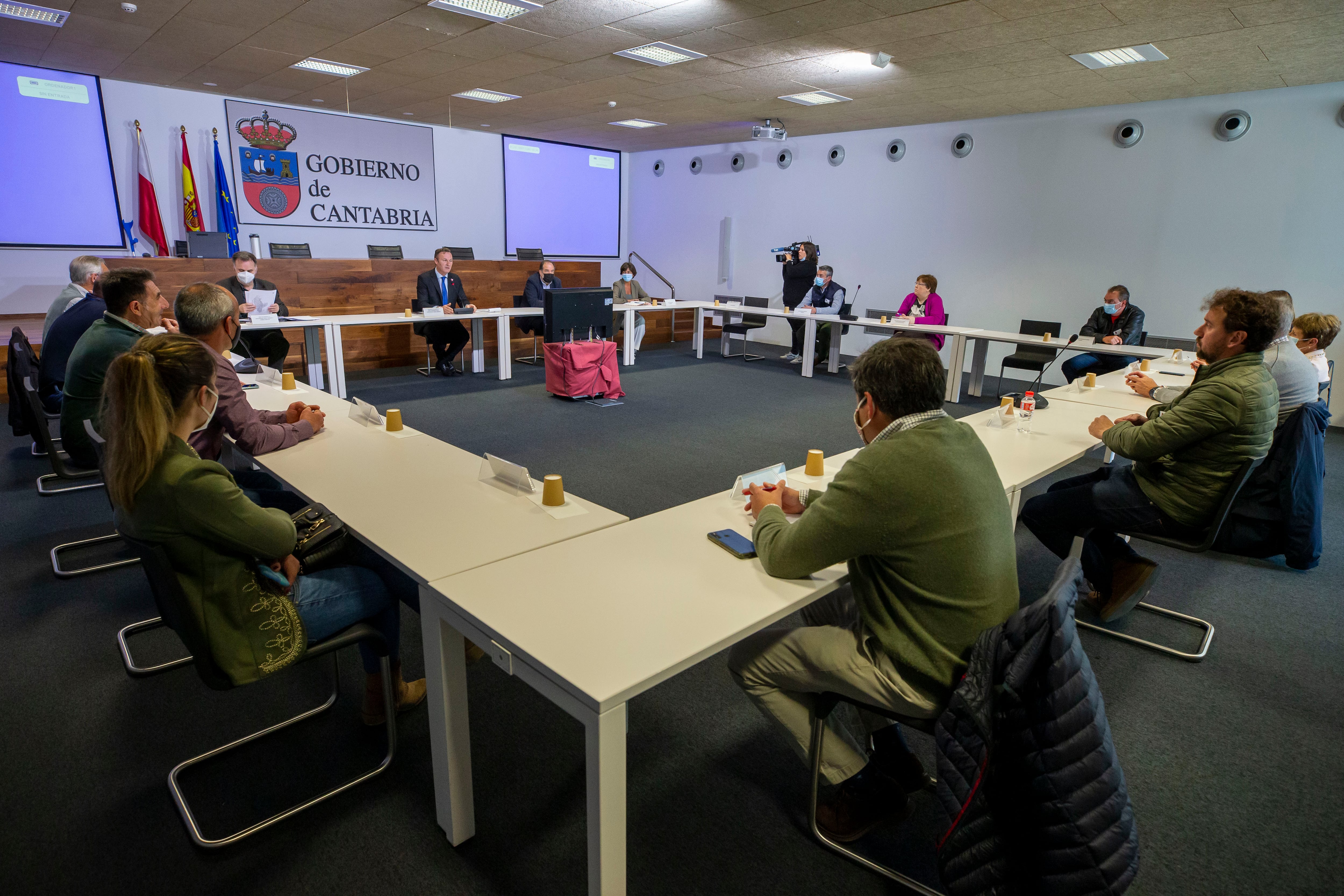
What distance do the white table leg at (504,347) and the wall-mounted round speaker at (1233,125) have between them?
22.0 feet

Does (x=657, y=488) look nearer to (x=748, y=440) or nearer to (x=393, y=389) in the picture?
(x=748, y=440)

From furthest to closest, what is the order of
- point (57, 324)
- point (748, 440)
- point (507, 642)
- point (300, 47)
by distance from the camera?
point (300, 47) → point (748, 440) → point (57, 324) → point (507, 642)

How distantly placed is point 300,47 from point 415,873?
625cm

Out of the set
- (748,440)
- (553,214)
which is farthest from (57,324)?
(553,214)

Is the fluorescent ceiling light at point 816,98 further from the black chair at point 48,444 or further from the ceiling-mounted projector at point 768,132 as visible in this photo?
the black chair at point 48,444

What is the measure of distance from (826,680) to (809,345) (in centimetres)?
657

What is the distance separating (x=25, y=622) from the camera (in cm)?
253

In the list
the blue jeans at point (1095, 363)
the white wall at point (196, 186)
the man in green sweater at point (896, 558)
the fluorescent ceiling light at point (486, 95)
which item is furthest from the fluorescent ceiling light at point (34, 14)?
the blue jeans at point (1095, 363)

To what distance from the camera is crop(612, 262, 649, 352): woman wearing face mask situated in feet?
27.0

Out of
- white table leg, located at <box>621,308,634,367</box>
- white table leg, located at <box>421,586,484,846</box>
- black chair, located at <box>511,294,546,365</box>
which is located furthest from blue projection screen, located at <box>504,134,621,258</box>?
white table leg, located at <box>421,586,484,846</box>

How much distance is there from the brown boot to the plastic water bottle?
255 cm

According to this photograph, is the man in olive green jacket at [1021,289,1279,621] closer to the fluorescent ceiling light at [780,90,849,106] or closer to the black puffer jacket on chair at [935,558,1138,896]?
the black puffer jacket on chair at [935,558,1138,896]

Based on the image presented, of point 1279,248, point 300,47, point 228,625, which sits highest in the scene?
point 300,47

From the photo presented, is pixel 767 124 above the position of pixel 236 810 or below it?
above
